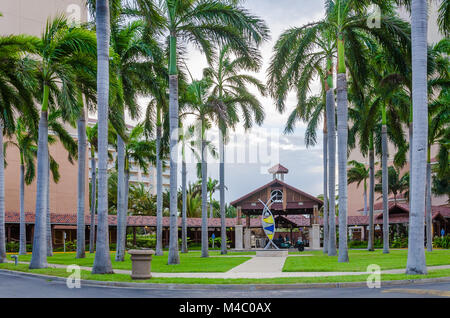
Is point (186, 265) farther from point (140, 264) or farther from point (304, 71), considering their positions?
point (304, 71)

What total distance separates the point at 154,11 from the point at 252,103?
15.3 meters

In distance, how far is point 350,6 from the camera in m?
23.2

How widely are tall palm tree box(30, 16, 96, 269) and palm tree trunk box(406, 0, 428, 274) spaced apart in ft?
40.8

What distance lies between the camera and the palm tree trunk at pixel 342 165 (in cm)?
2264

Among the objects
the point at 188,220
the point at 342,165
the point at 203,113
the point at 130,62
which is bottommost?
the point at 188,220

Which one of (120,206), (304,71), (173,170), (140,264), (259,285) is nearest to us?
(259,285)

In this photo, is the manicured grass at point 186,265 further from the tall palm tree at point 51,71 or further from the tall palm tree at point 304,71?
the tall palm tree at point 304,71

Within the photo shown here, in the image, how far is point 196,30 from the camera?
24781mm

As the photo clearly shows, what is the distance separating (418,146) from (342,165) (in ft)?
22.1

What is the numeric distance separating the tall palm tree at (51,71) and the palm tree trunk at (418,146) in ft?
40.8

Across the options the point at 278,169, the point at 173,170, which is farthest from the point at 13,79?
the point at 278,169
